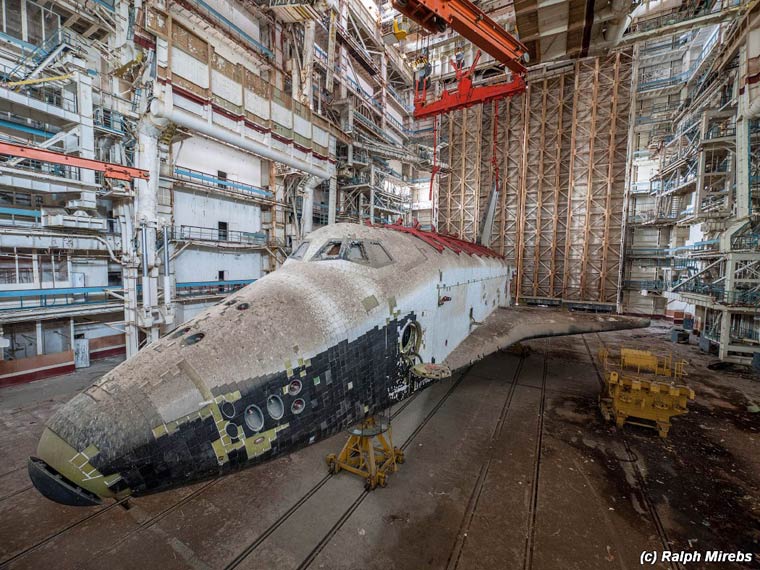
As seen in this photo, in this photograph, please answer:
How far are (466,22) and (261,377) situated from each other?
12258mm

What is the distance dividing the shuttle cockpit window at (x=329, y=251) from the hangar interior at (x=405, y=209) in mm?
4620

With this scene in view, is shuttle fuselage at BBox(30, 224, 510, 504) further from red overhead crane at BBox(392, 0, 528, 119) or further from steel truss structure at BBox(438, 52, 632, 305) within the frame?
steel truss structure at BBox(438, 52, 632, 305)

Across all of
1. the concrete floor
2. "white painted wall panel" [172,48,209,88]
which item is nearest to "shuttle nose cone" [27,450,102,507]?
the concrete floor

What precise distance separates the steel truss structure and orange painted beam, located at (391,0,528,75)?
562 inches

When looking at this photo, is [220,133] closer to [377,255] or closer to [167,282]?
[167,282]

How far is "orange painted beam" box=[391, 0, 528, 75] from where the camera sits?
9438 mm

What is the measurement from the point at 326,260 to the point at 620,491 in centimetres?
742

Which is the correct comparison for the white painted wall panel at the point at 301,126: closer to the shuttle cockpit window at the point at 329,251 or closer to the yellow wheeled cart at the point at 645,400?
the shuttle cockpit window at the point at 329,251

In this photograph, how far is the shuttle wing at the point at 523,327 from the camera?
8.51m

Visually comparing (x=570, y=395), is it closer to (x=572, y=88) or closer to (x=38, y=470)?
(x=38, y=470)

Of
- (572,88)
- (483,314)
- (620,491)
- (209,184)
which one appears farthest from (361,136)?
(620,491)

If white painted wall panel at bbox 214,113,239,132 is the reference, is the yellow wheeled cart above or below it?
below

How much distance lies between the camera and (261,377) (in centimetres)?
347

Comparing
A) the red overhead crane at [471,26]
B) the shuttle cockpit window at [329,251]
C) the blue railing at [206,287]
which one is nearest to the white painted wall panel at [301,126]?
the red overhead crane at [471,26]
